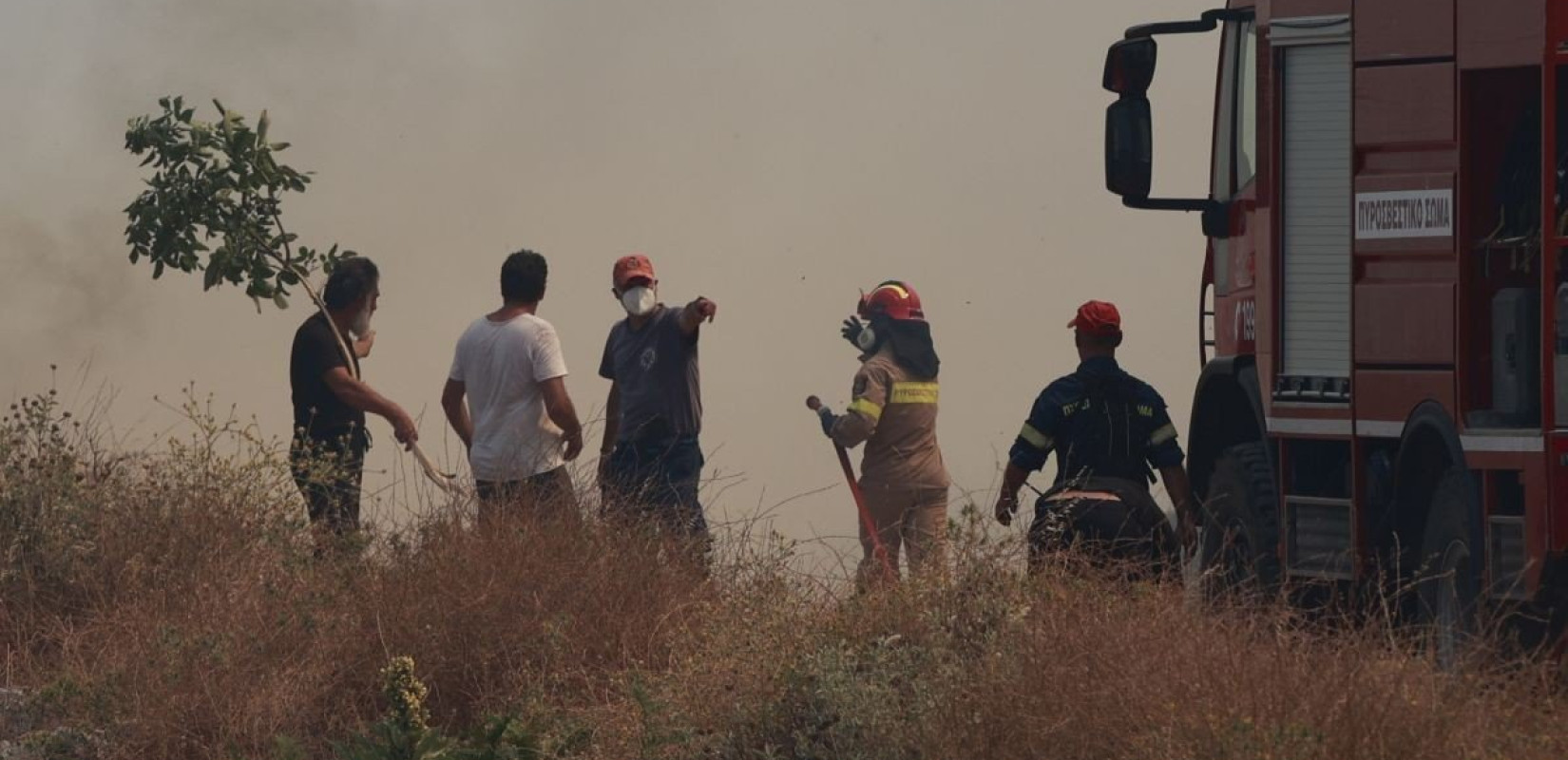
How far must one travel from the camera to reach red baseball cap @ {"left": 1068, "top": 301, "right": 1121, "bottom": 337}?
348 inches

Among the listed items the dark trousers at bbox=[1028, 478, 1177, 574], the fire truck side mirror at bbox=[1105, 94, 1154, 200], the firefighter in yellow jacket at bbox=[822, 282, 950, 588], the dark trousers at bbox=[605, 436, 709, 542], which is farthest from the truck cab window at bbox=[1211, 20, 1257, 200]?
the dark trousers at bbox=[605, 436, 709, 542]

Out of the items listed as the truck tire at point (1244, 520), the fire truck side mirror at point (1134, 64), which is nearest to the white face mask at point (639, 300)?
the fire truck side mirror at point (1134, 64)

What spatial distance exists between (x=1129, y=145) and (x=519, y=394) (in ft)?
8.98

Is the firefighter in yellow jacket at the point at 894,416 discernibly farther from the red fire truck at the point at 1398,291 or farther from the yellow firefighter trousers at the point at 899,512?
the red fire truck at the point at 1398,291

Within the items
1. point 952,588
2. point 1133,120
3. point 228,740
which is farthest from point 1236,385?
point 228,740

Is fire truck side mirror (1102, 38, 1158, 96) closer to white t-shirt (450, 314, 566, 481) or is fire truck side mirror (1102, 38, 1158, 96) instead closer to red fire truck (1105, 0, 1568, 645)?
red fire truck (1105, 0, 1568, 645)

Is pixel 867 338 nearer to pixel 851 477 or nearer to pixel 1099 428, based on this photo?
pixel 851 477

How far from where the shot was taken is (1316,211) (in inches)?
337

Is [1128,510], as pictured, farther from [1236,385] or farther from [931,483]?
[931,483]

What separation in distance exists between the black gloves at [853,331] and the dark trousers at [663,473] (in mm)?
1580

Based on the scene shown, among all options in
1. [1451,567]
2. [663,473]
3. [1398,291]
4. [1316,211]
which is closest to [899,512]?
[663,473]

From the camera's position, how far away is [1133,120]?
9.14 m

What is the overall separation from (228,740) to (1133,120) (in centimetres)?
424

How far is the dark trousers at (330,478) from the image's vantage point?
→ 10.0m
